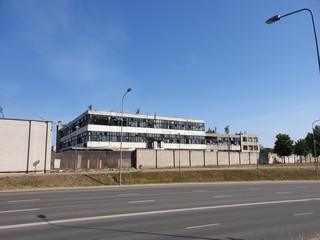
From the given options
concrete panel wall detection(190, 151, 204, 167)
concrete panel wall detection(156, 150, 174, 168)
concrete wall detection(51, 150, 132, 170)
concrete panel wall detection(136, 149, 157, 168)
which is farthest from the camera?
concrete panel wall detection(190, 151, 204, 167)

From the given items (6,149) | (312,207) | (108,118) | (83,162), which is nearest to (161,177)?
(83,162)

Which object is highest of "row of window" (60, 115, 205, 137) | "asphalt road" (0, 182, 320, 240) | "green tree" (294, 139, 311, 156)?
"row of window" (60, 115, 205, 137)

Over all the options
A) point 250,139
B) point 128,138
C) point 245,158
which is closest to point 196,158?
point 245,158

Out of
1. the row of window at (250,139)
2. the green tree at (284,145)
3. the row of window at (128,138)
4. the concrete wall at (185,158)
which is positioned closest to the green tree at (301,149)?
the green tree at (284,145)

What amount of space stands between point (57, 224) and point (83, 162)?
3653cm

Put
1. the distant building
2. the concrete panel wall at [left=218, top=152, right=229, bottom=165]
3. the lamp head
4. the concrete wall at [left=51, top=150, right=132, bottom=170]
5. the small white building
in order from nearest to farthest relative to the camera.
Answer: the lamp head, the small white building, the concrete wall at [left=51, top=150, right=132, bottom=170], the concrete panel wall at [left=218, top=152, right=229, bottom=165], the distant building

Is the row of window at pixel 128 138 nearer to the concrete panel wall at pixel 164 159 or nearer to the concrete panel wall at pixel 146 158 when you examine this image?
the concrete panel wall at pixel 164 159

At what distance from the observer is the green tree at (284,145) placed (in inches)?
3352

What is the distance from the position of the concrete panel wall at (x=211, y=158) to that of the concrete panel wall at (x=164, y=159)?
7789 millimetres

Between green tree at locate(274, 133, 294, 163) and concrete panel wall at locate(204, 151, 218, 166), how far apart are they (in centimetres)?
3334

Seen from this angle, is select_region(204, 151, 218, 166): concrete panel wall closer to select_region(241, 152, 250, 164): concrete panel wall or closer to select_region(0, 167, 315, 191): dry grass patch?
select_region(241, 152, 250, 164): concrete panel wall

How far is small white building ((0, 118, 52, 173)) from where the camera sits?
34906 mm

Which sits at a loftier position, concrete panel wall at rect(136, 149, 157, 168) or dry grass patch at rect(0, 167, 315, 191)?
concrete panel wall at rect(136, 149, 157, 168)

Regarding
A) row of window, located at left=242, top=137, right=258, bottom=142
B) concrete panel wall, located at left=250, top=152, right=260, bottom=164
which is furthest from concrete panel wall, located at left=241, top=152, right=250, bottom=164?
row of window, located at left=242, top=137, right=258, bottom=142
